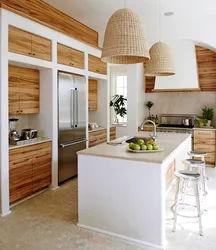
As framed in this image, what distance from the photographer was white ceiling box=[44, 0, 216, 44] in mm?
4324

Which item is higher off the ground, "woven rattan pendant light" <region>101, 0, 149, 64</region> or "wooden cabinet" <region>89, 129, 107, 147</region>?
"woven rattan pendant light" <region>101, 0, 149, 64</region>

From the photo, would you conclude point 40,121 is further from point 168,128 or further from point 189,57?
point 189,57

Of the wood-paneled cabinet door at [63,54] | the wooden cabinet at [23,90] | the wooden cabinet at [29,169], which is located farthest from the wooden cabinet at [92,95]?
the wooden cabinet at [29,169]

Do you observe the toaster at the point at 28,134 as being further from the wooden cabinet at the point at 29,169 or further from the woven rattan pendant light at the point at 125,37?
the woven rattan pendant light at the point at 125,37

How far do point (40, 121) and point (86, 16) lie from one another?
231cm

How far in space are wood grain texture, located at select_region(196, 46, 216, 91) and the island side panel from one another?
14.3 feet

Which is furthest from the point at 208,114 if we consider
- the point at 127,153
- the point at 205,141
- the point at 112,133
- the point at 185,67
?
the point at 127,153

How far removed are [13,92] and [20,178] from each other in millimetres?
1257

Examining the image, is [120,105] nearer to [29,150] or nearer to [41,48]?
[41,48]

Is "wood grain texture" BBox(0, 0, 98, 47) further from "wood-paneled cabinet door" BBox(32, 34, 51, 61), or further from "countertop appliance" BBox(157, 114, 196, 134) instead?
"countertop appliance" BBox(157, 114, 196, 134)

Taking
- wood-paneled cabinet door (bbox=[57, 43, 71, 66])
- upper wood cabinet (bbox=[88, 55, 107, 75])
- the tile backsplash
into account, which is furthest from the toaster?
the tile backsplash

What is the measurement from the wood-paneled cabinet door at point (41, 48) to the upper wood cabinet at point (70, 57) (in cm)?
26

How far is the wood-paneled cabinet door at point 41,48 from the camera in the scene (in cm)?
378

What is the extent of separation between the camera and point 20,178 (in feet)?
11.9
